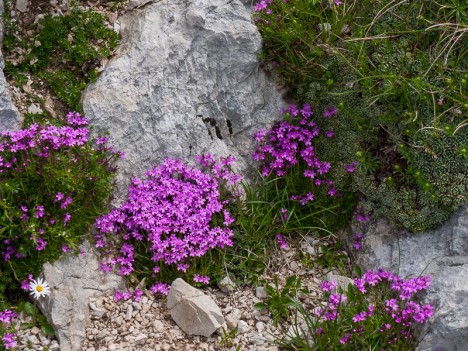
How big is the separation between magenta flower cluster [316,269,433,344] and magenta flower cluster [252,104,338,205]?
108cm

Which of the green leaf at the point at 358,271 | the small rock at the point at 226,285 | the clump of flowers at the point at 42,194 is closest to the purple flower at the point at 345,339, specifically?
the green leaf at the point at 358,271

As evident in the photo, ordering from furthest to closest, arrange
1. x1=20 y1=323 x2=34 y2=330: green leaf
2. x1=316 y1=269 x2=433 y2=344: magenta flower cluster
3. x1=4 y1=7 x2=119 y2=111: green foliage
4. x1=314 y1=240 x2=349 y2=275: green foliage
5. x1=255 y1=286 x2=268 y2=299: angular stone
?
1. x1=4 y1=7 x2=119 y2=111: green foliage
2. x1=314 y1=240 x2=349 y2=275: green foliage
3. x1=255 y1=286 x2=268 y2=299: angular stone
4. x1=20 y1=323 x2=34 y2=330: green leaf
5. x1=316 y1=269 x2=433 y2=344: magenta flower cluster

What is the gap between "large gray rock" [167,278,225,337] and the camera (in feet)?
18.5

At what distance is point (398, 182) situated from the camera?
6211mm

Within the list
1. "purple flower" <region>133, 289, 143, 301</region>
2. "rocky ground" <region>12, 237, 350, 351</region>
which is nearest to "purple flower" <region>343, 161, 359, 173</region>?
"rocky ground" <region>12, 237, 350, 351</region>

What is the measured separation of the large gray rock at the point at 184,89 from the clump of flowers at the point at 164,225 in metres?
0.29

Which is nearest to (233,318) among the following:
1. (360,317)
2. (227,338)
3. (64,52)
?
(227,338)

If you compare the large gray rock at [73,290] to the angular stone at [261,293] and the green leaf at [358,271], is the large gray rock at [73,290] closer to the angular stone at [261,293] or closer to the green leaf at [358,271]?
the angular stone at [261,293]

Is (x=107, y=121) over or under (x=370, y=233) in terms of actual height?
over

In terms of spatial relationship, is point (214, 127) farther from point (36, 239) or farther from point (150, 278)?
point (36, 239)

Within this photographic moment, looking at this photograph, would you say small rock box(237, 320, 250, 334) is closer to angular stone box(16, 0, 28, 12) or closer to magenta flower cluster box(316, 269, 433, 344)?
magenta flower cluster box(316, 269, 433, 344)

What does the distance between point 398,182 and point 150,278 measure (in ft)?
8.60

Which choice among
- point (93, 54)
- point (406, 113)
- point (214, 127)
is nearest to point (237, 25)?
point (214, 127)

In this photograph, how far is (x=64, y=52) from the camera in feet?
21.9
